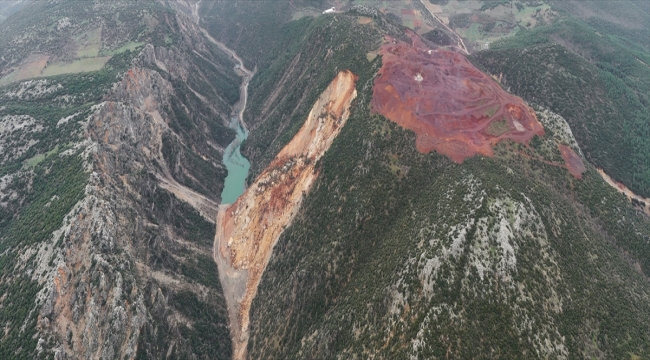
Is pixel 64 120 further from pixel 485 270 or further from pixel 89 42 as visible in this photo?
pixel 485 270

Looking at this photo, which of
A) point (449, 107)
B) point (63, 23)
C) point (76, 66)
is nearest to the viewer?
point (449, 107)

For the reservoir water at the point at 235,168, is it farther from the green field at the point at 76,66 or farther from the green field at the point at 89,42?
the green field at the point at 89,42

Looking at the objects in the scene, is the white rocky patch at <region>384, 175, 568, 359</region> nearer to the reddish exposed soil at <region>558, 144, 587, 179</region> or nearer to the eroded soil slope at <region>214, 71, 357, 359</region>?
the reddish exposed soil at <region>558, 144, 587, 179</region>

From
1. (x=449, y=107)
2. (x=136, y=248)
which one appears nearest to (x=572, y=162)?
(x=449, y=107)

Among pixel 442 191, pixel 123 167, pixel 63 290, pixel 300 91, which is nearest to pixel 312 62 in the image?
pixel 300 91

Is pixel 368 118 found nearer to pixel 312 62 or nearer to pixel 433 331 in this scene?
pixel 433 331

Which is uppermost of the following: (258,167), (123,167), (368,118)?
(368,118)

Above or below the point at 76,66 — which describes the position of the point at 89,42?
above
